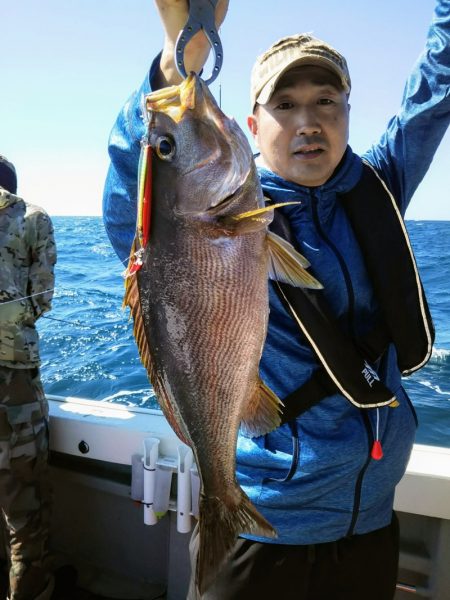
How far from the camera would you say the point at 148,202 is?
1.36 meters

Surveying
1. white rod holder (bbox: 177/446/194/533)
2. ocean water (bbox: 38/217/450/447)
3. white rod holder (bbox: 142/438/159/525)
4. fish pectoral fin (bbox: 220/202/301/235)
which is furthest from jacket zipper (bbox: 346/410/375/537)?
ocean water (bbox: 38/217/450/447)

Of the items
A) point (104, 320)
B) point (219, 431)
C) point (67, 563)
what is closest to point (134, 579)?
point (67, 563)

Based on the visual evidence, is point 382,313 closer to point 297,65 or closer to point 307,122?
point 307,122

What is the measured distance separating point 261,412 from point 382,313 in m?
0.60

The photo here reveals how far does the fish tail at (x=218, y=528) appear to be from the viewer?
1595 millimetres

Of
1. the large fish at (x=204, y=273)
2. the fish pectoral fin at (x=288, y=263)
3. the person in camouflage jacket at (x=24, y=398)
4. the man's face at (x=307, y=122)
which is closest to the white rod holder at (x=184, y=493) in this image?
the person in camouflage jacket at (x=24, y=398)

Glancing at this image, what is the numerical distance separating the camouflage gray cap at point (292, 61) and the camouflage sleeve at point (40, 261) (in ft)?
8.22

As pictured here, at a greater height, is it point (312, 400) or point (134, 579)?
point (312, 400)

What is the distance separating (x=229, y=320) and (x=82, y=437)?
2.37 metres

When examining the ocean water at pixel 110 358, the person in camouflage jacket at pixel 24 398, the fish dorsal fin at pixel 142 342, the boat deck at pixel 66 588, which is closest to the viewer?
the fish dorsal fin at pixel 142 342

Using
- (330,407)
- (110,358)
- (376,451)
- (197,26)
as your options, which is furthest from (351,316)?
(110,358)

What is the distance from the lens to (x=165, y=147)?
137 cm

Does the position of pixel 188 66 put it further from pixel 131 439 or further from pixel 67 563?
pixel 67 563

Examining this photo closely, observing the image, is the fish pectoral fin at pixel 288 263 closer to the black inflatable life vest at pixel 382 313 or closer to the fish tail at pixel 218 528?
the black inflatable life vest at pixel 382 313
